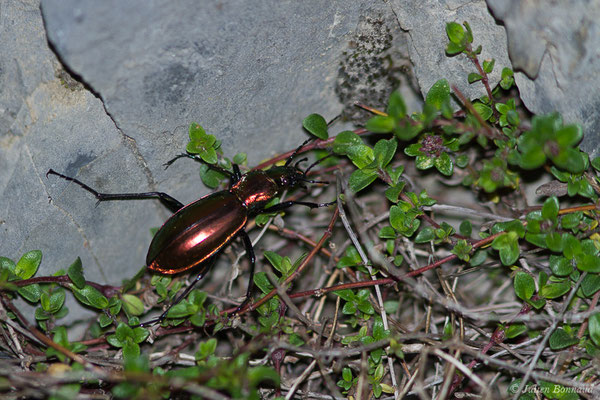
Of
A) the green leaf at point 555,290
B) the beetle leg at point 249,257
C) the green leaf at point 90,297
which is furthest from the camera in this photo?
the beetle leg at point 249,257

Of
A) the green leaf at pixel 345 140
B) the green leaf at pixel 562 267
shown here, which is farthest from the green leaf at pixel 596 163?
the green leaf at pixel 345 140

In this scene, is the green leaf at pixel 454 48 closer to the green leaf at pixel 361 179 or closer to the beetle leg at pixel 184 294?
the green leaf at pixel 361 179

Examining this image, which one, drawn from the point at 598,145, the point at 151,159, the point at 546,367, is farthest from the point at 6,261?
the point at 598,145

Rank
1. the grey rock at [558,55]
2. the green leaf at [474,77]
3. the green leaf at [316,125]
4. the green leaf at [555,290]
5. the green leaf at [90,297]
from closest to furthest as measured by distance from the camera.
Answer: the grey rock at [558,55] < the green leaf at [555,290] < the green leaf at [474,77] < the green leaf at [90,297] < the green leaf at [316,125]

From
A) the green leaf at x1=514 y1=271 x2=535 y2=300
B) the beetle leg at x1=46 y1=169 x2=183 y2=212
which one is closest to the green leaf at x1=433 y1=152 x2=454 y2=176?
the green leaf at x1=514 y1=271 x2=535 y2=300

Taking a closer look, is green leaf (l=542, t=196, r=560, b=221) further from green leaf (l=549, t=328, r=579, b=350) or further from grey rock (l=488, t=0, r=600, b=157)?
green leaf (l=549, t=328, r=579, b=350)

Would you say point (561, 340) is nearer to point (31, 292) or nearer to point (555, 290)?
point (555, 290)
